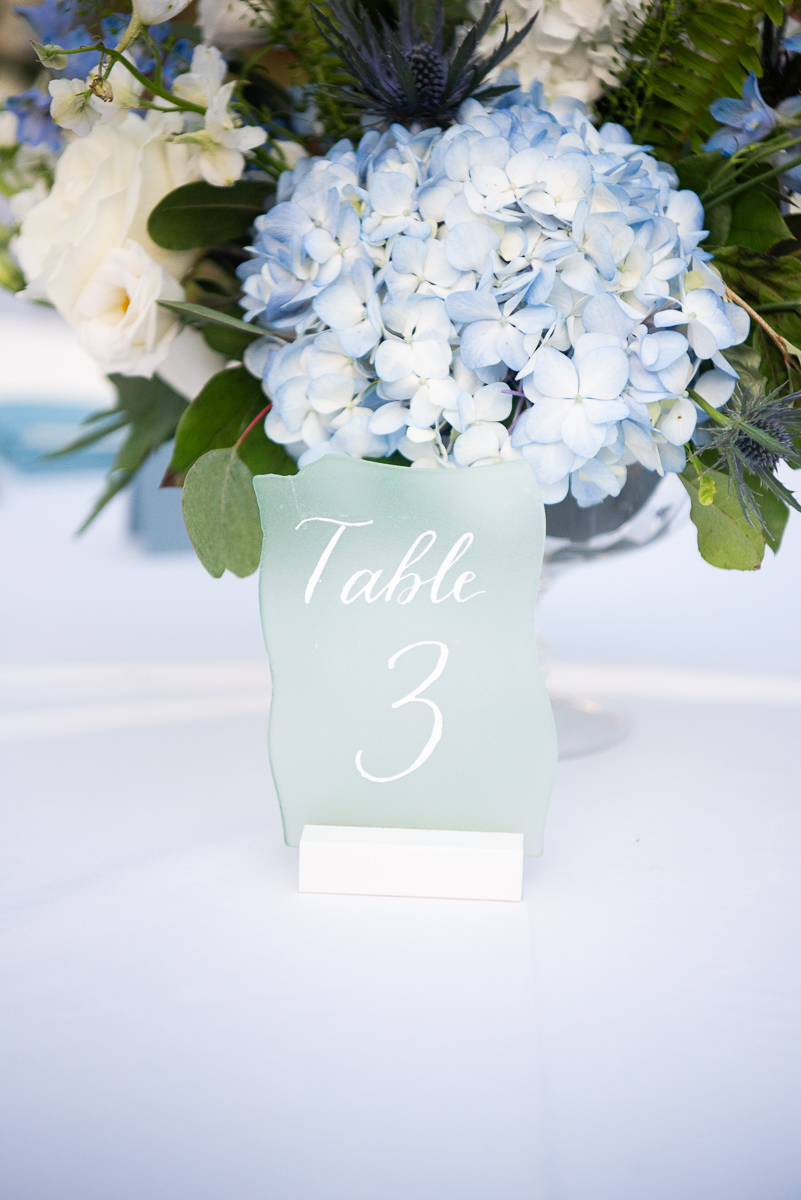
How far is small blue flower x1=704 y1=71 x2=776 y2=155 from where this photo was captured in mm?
477

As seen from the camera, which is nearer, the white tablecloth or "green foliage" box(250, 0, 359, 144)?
the white tablecloth

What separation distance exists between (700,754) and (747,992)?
11.4 inches

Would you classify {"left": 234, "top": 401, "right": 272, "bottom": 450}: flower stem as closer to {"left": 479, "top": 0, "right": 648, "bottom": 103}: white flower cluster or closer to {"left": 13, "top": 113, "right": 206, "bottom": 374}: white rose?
{"left": 13, "top": 113, "right": 206, "bottom": 374}: white rose

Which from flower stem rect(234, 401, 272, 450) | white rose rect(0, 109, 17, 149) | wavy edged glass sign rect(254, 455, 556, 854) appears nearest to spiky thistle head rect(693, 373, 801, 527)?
wavy edged glass sign rect(254, 455, 556, 854)

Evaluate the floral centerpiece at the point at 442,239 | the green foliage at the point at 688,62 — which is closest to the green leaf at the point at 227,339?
the floral centerpiece at the point at 442,239

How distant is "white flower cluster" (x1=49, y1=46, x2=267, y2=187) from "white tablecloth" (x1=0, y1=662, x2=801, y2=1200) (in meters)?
0.36

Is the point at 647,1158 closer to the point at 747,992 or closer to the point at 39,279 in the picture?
the point at 747,992

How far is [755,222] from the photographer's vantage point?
49 centimetres

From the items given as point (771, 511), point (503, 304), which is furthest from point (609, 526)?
point (503, 304)

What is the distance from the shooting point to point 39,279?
52cm

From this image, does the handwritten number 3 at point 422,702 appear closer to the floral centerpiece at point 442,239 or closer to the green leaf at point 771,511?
the floral centerpiece at point 442,239

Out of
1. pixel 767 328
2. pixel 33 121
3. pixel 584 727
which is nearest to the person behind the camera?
pixel 767 328

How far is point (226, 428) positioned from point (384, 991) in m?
0.32

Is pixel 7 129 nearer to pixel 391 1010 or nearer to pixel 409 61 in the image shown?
pixel 409 61
